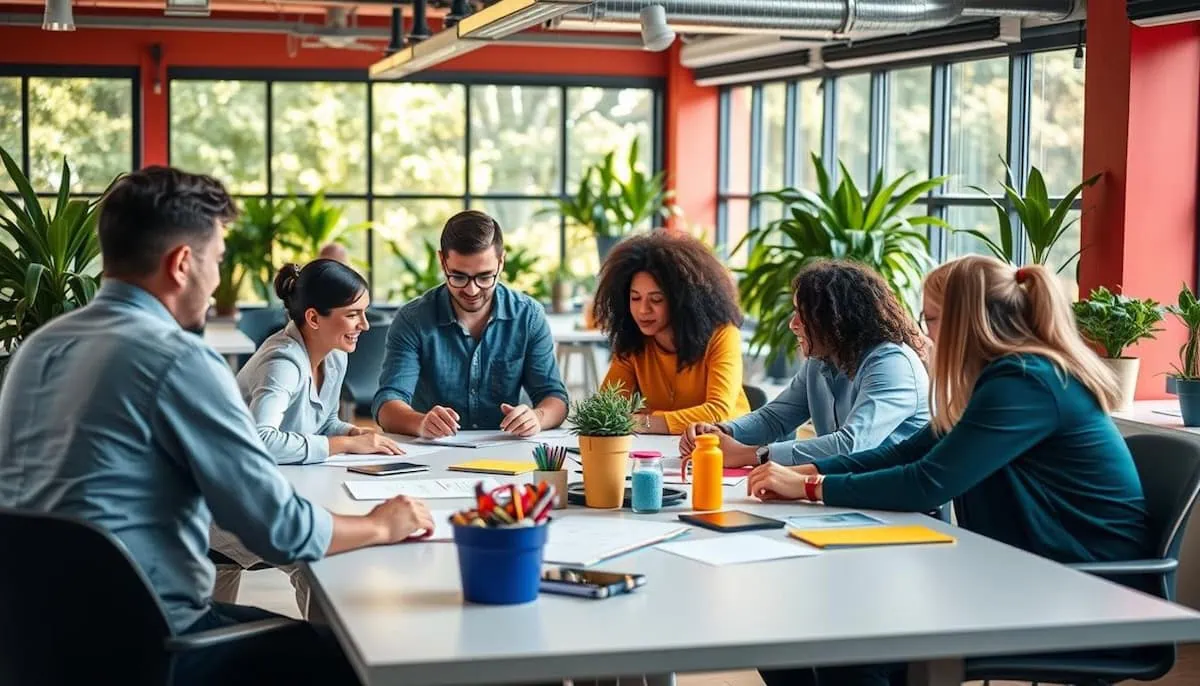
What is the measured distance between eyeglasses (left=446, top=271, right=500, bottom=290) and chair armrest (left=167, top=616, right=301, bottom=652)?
1.70m

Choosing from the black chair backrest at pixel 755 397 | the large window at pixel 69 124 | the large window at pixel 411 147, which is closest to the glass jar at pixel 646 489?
the black chair backrest at pixel 755 397

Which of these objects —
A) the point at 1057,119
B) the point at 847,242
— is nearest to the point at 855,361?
the point at 847,242

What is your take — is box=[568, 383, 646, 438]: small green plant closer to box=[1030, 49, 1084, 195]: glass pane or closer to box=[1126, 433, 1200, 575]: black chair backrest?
box=[1126, 433, 1200, 575]: black chair backrest

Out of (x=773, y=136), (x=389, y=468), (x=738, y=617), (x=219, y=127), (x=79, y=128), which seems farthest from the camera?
(x=219, y=127)

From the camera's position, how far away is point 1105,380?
2662 millimetres

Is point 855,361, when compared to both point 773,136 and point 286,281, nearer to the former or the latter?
point 286,281

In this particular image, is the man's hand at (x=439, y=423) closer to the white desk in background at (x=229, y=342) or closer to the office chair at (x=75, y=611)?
the office chair at (x=75, y=611)

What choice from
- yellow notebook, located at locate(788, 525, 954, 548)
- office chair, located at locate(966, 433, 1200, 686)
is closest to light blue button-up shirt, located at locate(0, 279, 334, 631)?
yellow notebook, located at locate(788, 525, 954, 548)

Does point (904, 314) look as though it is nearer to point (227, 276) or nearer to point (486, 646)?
point (486, 646)

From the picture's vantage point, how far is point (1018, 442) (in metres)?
2.59

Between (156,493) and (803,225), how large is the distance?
4.10 meters

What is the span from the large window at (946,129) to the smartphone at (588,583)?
377cm

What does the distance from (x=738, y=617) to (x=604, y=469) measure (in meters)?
0.83

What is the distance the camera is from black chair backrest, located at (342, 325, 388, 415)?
6336mm
